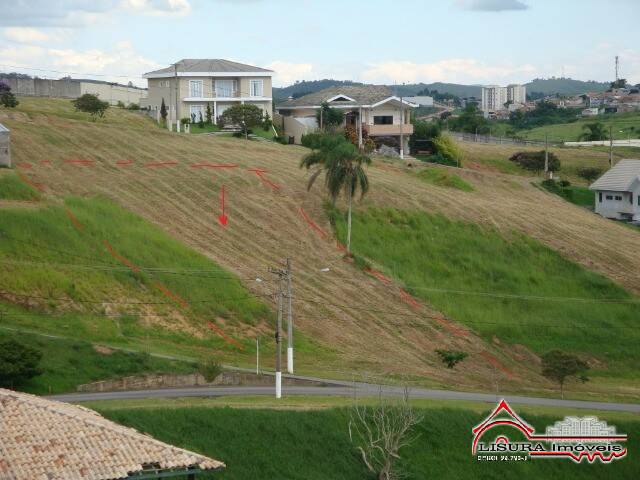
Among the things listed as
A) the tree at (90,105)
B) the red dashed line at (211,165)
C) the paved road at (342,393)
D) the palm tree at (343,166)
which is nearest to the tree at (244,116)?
the tree at (90,105)

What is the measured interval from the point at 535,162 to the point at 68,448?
241 feet

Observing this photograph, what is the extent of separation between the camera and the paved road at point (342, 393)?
37.8 metres

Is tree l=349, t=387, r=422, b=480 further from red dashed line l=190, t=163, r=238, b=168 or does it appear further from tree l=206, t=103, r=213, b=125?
tree l=206, t=103, r=213, b=125

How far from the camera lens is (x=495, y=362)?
51.8 metres

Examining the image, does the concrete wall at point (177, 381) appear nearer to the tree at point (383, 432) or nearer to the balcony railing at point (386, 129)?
the tree at point (383, 432)

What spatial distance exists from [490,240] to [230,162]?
1830 centimetres

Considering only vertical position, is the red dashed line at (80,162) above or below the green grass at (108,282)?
above

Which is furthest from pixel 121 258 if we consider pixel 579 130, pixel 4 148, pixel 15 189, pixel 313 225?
pixel 579 130

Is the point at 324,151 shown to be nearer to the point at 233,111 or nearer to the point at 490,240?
the point at 490,240

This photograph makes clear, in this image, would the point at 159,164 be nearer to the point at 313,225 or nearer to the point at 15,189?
the point at 313,225

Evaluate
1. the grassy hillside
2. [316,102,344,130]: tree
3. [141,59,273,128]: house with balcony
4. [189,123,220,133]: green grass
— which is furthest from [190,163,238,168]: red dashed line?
[316,102,344,130]: tree

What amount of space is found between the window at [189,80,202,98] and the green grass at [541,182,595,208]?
29.7m

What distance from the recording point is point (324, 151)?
6006cm

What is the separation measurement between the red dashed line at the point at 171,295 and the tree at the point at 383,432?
1545 centimetres
